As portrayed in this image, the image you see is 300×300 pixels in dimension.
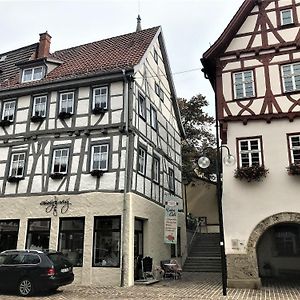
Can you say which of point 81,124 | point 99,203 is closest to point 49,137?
point 81,124

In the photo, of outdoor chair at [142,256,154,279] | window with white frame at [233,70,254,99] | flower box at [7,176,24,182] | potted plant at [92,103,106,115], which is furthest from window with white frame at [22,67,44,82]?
outdoor chair at [142,256,154,279]

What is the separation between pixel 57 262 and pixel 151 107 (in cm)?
1043

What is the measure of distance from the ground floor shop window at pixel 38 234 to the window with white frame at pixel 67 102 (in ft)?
17.7

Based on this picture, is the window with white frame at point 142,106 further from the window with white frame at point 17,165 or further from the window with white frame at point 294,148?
the window with white frame at point 294,148

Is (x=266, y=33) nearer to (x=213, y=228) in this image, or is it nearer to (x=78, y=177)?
(x=78, y=177)

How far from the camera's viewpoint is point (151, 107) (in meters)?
21.2

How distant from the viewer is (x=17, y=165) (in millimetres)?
18922

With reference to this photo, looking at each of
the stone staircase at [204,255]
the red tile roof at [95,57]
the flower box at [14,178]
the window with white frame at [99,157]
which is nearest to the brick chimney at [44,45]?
the red tile roof at [95,57]

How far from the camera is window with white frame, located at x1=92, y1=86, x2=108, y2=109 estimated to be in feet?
60.0

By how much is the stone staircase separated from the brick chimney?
50.2ft

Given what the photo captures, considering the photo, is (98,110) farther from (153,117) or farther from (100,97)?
(153,117)

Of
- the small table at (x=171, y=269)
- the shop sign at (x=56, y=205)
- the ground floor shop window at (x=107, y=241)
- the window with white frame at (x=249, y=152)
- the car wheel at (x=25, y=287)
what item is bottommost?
the car wheel at (x=25, y=287)

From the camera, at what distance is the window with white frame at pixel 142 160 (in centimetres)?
1840

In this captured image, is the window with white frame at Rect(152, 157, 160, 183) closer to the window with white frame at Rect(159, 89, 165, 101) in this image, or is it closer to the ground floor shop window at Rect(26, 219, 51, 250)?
the window with white frame at Rect(159, 89, 165, 101)
